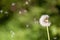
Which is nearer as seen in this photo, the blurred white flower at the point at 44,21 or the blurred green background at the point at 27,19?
the blurred white flower at the point at 44,21

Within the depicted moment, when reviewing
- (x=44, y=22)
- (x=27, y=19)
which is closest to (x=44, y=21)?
(x=44, y=22)

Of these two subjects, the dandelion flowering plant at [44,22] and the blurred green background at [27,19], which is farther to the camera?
the blurred green background at [27,19]

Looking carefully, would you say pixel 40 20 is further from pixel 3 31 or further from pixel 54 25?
pixel 3 31

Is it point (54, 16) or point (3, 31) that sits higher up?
point (54, 16)

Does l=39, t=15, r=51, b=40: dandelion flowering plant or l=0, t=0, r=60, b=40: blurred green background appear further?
l=0, t=0, r=60, b=40: blurred green background

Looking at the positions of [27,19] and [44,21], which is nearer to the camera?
[44,21]

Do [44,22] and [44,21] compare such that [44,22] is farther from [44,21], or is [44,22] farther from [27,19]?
[27,19]

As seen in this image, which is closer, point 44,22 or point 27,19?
point 44,22

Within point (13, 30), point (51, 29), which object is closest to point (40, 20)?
point (51, 29)
